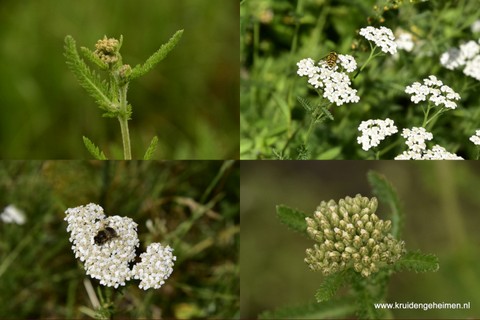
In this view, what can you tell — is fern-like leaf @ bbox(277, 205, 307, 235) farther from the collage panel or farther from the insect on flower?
the insect on flower

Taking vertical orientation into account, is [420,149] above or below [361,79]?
below

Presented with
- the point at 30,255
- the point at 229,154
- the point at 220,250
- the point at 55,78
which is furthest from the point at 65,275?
the point at 55,78

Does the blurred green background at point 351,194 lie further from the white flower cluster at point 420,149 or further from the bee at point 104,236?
the bee at point 104,236

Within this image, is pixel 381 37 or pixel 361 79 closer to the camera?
pixel 381 37

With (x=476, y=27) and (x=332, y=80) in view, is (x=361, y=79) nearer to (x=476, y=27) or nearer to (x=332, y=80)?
(x=332, y=80)

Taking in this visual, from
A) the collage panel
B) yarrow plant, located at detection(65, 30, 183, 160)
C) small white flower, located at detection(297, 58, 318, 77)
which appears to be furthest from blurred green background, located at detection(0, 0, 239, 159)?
yarrow plant, located at detection(65, 30, 183, 160)

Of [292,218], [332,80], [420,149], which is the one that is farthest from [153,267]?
[420,149]

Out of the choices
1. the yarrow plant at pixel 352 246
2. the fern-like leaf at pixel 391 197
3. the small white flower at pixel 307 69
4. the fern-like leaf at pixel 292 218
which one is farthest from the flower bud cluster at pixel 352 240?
the small white flower at pixel 307 69
